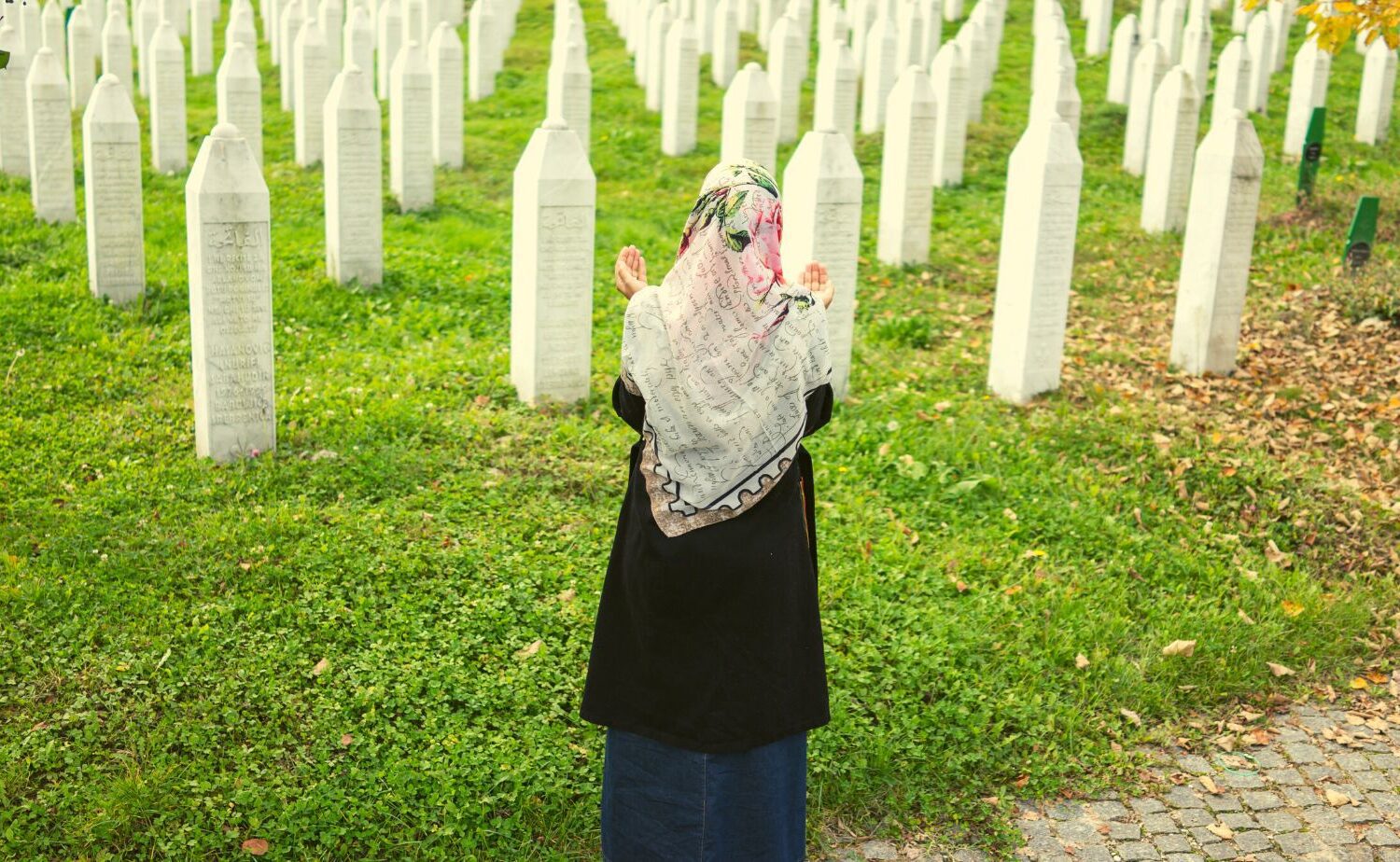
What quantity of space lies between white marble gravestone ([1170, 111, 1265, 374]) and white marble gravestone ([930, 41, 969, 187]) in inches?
177

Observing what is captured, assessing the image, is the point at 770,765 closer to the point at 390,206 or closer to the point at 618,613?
the point at 618,613

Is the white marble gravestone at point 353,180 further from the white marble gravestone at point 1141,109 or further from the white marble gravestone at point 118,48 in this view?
the white marble gravestone at point 1141,109

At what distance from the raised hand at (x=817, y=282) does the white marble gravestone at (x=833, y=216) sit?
157 inches

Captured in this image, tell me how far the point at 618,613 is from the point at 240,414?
3600mm

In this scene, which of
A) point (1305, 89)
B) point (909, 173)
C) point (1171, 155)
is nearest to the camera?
point (909, 173)

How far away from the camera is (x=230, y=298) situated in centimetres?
639

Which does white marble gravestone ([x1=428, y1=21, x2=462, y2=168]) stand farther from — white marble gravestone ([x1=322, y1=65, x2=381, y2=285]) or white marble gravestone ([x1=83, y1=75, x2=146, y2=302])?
white marble gravestone ([x1=83, y1=75, x2=146, y2=302])

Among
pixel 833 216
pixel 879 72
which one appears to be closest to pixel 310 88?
pixel 879 72

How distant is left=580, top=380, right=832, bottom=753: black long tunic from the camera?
3.33m

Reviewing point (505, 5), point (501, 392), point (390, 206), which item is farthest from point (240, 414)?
point (505, 5)

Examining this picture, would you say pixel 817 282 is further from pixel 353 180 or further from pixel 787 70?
pixel 787 70

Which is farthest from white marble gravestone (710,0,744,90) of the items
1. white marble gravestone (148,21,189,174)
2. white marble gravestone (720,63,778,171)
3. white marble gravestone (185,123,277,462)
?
white marble gravestone (185,123,277,462)

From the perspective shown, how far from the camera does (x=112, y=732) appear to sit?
177 inches

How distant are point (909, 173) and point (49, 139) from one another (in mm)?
6457
